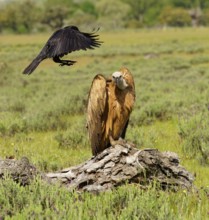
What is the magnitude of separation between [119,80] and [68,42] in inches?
34.9

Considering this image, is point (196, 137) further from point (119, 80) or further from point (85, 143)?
point (119, 80)

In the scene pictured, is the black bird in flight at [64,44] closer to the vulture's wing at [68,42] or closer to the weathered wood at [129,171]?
the vulture's wing at [68,42]

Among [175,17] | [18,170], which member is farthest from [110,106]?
[175,17]

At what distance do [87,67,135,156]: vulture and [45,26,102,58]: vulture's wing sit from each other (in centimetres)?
78

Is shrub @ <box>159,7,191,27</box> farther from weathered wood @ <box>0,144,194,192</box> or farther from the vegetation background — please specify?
weathered wood @ <box>0,144,194,192</box>

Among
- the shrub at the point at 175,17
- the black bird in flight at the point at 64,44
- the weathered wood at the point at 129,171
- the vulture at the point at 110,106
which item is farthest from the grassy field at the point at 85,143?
the shrub at the point at 175,17

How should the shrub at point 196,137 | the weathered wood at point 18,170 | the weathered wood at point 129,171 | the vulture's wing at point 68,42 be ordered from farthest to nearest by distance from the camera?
1. the shrub at point 196,137
2. the weathered wood at point 129,171
3. the weathered wood at point 18,170
4. the vulture's wing at point 68,42

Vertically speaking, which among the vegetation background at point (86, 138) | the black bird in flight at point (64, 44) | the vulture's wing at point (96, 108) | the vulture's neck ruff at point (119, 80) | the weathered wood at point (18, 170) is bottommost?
the vegetation background at point (86, 138)

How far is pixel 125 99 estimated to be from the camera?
4.33 meters

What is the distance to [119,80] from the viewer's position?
4160 millimetres

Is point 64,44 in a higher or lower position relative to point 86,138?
higher

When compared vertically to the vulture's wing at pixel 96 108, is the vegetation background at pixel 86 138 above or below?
below

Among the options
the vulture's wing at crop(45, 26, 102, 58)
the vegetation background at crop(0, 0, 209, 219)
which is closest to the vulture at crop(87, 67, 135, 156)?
the vegetation background at crop(0, 0, 209, 219)

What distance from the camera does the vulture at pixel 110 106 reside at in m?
4.23
